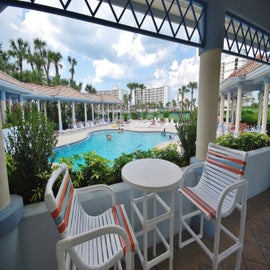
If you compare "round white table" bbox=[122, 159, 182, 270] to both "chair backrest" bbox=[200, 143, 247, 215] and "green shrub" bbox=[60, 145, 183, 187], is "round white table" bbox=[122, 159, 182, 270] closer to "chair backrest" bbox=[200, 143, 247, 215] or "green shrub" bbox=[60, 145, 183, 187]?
"green shrub" bbox=[60, 145, 183, 187]

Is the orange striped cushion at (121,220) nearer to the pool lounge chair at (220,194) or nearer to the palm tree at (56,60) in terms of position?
the pool lounge chair at (220,194)

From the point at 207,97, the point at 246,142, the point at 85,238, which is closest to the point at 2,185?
the point at 85,238

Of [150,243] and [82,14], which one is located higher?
[82,14]

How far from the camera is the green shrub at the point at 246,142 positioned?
3.26 meters

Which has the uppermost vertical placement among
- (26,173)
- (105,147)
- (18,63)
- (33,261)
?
(18,63)

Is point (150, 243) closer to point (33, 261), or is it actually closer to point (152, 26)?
point (33, 261)

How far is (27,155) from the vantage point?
1681mm

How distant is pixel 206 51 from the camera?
2.34 m

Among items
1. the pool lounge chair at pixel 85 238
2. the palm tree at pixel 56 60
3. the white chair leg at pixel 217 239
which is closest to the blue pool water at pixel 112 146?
the white chair leg at pixel 217 239

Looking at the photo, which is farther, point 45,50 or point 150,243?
point 45,50

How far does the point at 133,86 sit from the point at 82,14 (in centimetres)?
3639

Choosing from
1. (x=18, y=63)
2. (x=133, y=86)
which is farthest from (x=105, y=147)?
(x=133, y=86)

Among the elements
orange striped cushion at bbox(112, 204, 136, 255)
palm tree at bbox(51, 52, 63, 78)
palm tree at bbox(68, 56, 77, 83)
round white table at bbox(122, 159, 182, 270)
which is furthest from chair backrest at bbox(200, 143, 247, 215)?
palm tree at bbox(68, 56, 77, 83)

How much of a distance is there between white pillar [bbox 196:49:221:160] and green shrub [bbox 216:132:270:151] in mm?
1014
